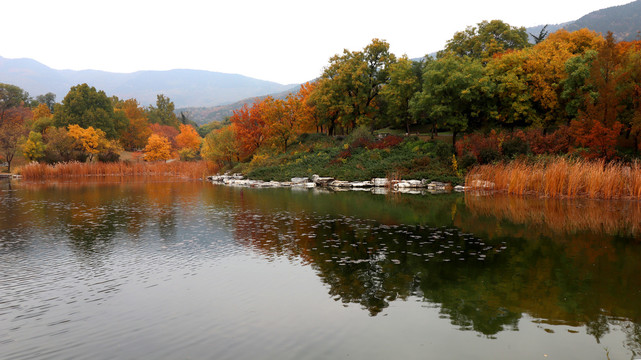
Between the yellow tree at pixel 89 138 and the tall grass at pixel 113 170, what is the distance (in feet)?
40.2

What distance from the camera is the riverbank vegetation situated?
33906 millimetres

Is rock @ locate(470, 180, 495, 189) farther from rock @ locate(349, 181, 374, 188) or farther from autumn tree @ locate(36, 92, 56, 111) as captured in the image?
autumn tree @ locate(36, 92, 56, 111)

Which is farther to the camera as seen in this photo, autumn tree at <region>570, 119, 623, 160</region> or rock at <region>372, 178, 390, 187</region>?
rock at <region>372, 178, 390, 187</region>

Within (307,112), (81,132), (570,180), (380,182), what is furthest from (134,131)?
(570,180)

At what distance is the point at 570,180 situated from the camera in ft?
92.1

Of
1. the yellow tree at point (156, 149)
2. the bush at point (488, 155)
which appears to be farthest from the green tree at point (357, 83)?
the yellow tree at point (156, 149)

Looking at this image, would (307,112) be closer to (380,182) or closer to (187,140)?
(380,182)

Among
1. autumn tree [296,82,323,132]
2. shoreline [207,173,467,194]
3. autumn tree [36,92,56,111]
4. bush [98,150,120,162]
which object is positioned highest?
autumn tree [36,92,56,111]

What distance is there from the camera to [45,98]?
14175 centimetres

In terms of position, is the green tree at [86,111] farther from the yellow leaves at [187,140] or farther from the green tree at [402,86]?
the green tree at [402,86]

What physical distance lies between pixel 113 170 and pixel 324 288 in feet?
223

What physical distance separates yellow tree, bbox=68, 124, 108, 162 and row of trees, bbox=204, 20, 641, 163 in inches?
1107

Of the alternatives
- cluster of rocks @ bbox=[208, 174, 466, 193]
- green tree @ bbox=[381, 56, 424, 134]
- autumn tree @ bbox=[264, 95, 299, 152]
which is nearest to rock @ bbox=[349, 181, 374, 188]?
cluster of rocks @ bbox=[208, 174, 466, 193]

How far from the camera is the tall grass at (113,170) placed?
2276 inches
